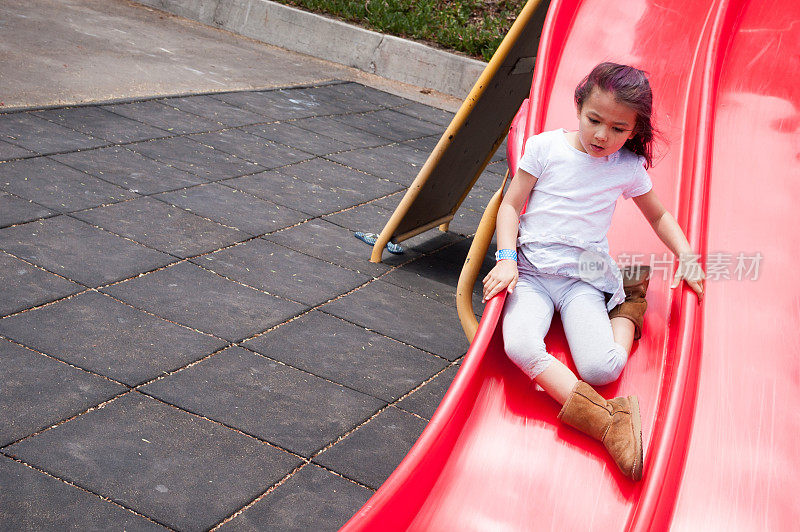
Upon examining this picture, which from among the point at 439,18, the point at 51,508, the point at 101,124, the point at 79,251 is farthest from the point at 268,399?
the point at 439,18

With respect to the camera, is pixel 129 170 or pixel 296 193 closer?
pixel 129 170

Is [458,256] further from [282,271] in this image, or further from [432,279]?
[282,271]

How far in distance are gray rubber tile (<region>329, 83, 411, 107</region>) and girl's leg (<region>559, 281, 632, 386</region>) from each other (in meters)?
6.00

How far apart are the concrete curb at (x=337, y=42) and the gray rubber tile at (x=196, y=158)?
4.56m

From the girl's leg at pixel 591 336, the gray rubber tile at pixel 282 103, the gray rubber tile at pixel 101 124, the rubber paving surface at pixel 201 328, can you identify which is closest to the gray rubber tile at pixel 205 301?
the rubber paving surface at pixel 201 328

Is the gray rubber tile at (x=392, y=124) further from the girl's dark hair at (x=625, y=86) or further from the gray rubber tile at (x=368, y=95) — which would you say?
the girl's dark hair at (x=625, y=86)

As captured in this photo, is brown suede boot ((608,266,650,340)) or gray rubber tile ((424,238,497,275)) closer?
brown suede boot ((608,266,650,340))

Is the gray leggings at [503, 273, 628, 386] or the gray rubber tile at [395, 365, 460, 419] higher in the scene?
the gray leggings at [503, 273, 628, 386]

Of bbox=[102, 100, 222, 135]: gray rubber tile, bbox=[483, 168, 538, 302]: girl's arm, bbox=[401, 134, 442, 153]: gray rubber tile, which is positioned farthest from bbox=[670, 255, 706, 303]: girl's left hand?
bbox=[401, 134, 442, 153]: gray rubber tile

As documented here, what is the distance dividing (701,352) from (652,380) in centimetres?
26

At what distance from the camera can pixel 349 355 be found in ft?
11.7

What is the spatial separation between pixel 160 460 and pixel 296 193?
9.84 ft

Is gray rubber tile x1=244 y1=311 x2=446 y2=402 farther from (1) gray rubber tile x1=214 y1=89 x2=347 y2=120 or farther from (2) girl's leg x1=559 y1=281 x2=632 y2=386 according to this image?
(1) gray rubber tile x1=214 y1=89 x2=347 y2=120

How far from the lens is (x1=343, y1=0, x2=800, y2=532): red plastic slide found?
234 cm
